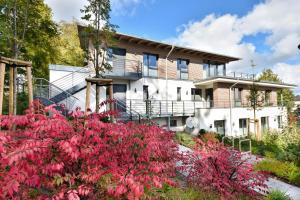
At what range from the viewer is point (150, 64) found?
795 inches

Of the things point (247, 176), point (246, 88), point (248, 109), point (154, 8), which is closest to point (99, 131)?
point (247, 176)

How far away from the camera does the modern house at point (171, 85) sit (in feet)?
51.4

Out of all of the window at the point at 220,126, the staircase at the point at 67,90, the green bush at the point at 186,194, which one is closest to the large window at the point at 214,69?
the window at the point at 220,126

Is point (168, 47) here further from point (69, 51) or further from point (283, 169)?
point (283, 169)

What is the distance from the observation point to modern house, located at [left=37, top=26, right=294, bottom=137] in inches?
617

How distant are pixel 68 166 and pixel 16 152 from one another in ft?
4.08

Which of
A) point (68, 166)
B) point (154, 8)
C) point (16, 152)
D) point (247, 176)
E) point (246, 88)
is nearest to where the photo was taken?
point (16, 152)

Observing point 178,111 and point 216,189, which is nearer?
point 216,189

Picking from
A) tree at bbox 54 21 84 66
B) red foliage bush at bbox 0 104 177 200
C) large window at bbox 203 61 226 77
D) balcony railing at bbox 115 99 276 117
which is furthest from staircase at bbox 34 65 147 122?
Answer: large window at bbox 203 61 226 77

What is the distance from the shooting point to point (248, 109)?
73.5 feet

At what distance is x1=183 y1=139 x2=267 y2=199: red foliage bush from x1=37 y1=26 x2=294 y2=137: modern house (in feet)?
29.8

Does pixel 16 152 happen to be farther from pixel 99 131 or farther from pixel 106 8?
pixel 106 8

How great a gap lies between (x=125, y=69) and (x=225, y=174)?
13.4 m

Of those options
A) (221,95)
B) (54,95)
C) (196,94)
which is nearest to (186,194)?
(54,95)
